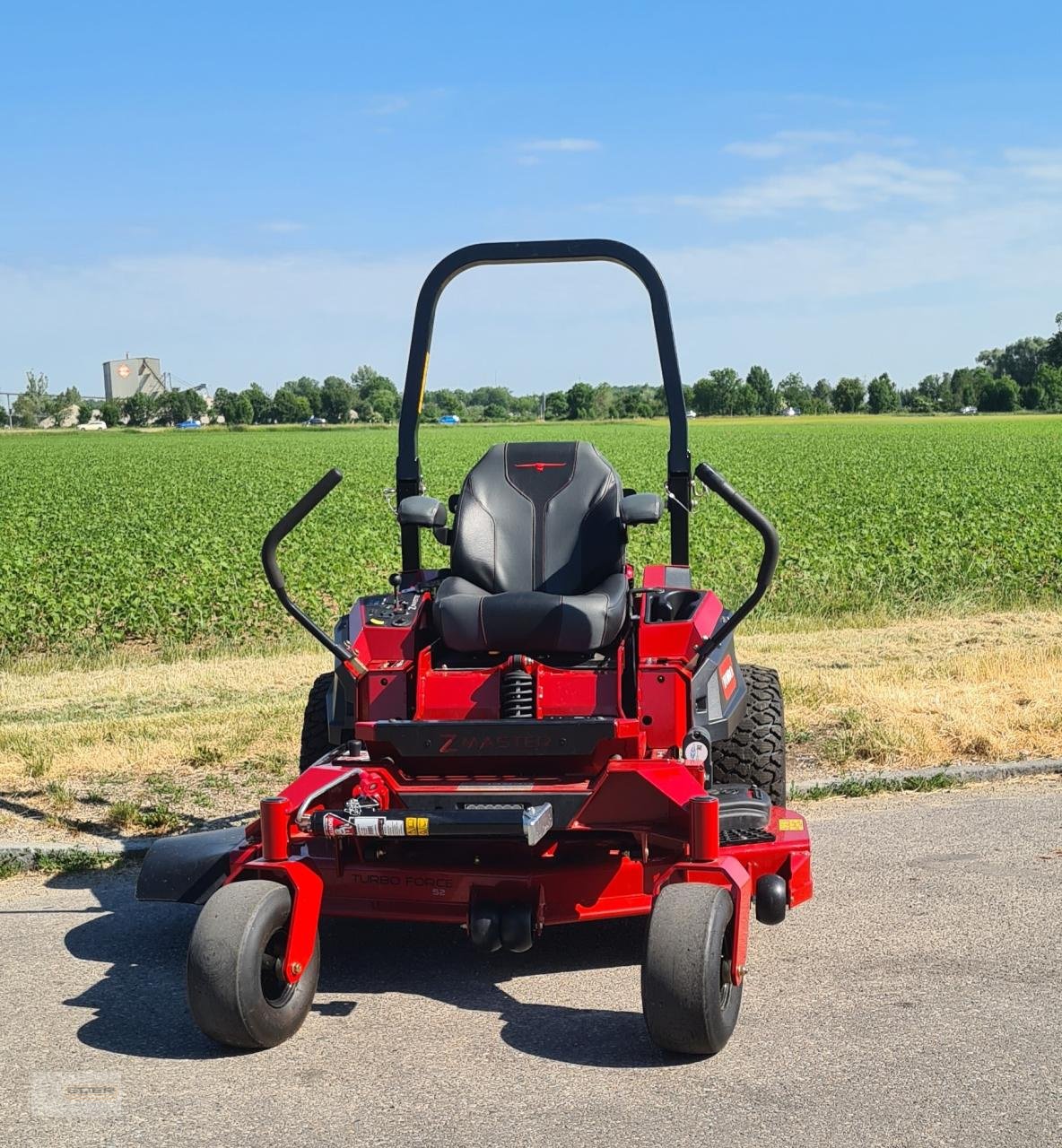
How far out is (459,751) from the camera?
4.78 meters

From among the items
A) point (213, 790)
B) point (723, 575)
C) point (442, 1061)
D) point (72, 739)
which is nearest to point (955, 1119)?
point (442, 1061)

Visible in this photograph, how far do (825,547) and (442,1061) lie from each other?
13.6 meters

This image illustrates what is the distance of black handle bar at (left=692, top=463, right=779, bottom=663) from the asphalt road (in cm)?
104

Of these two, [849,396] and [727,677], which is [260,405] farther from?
[727,677]

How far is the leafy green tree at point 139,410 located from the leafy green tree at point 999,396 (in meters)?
63.9

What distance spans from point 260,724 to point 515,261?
10.7ft

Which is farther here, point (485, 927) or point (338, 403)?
point (338, 403)

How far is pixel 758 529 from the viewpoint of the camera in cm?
488

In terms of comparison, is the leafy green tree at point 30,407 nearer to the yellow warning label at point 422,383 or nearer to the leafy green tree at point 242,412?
the leafy green tree at point 242,412

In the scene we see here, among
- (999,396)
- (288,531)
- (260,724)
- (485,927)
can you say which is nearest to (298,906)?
(485,927)

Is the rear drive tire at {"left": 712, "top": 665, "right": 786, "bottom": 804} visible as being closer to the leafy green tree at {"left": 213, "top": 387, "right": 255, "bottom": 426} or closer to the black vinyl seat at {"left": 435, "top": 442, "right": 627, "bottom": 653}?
the black vinyl seat at {"left": 435, "top": 442, "right": 627, "bottom": 653}

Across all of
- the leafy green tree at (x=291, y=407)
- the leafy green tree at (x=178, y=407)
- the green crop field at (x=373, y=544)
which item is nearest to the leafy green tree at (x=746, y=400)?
the leafy green tree at (x=291, y=407)

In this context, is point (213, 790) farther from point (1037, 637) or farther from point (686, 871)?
point (1037, 637)

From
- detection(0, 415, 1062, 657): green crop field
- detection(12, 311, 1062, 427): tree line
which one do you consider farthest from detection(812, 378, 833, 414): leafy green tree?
detection(0, 415, 1062, 657): green crop field
